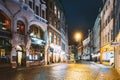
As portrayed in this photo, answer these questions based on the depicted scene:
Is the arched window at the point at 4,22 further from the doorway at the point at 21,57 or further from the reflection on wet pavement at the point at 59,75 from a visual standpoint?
the reflection on wet pavement at the point at 59,75

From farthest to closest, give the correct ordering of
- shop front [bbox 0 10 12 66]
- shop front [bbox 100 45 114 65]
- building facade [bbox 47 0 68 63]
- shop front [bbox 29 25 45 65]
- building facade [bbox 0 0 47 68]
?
1. building facade [bbox 47 0 68 63]
2. shop front [bbox 100 45 114 65]
3. shop front [bbox 29 25 45 65]
4. building facade [bbox 0 0 47 68]
5. shop front [bbox 0 10 12 66]

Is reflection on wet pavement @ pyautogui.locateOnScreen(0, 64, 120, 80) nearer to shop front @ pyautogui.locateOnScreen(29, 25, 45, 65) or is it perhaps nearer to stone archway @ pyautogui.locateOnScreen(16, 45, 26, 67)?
stone archway @ pyautogui.locateOnScreen(16, 45, 26, 67)

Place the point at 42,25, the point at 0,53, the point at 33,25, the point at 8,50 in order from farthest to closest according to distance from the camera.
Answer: the point at 42,25 → the point at 33,25 → the point at 8,50 → the point at 0,53

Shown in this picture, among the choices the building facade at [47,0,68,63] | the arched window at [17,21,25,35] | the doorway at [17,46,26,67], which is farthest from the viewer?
the building facade at [47,0,68,63]

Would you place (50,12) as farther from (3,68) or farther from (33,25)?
(3,68)

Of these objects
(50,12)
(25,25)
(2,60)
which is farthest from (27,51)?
(50,12)

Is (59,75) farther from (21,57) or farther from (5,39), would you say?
(21,57)

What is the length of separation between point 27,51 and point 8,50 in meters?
6.46

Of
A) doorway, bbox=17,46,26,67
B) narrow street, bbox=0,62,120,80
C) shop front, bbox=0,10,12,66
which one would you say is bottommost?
narrow street, bbox=0,62,120,80

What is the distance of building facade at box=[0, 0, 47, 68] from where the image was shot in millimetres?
34884

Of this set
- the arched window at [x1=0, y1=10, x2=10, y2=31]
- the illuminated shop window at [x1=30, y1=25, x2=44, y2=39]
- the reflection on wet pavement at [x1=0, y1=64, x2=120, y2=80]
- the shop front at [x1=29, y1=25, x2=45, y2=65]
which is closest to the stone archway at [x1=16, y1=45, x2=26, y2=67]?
the shop front at [x1=29, y1=25, x2=45, y2=65]

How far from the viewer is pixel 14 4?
3638 cm

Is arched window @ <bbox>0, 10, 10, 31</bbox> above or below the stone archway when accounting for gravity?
above

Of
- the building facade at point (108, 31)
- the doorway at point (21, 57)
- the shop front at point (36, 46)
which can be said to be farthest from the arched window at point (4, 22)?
the building facade at point (108, 31)
